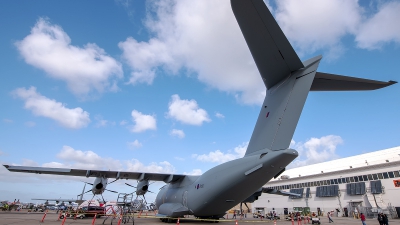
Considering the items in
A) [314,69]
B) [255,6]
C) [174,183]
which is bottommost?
[174,183]

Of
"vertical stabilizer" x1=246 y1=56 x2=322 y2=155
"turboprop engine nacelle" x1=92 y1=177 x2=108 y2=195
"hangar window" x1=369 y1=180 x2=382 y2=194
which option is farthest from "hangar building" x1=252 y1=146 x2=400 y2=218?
"turboprop engine nacelle" x1=92 y1=177 x2=108 y2=195

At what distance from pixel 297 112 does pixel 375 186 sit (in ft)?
70.7

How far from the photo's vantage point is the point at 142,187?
12680mm

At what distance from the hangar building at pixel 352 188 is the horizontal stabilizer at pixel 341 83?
18750mm

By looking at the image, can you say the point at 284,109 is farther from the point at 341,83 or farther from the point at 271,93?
the point at 341,83

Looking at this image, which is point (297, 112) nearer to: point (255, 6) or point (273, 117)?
point (273, 117)

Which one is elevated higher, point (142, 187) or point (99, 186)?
point (142, 187)

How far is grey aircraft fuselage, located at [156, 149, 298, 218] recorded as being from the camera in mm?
6571

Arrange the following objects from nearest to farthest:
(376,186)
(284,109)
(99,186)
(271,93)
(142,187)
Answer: (284,109) < (271,93) < (99,186) < (142,187) < (376,186)

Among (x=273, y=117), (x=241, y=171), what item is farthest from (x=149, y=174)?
(x=273, y=117)

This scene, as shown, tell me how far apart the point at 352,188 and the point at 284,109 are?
22.5 meters

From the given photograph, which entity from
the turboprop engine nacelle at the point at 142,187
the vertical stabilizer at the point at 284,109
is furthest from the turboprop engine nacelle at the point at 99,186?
the vertical stabilizer at the point at 284,109

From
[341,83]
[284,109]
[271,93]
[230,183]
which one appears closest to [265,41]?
[284,109]

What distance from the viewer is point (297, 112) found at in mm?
6172
